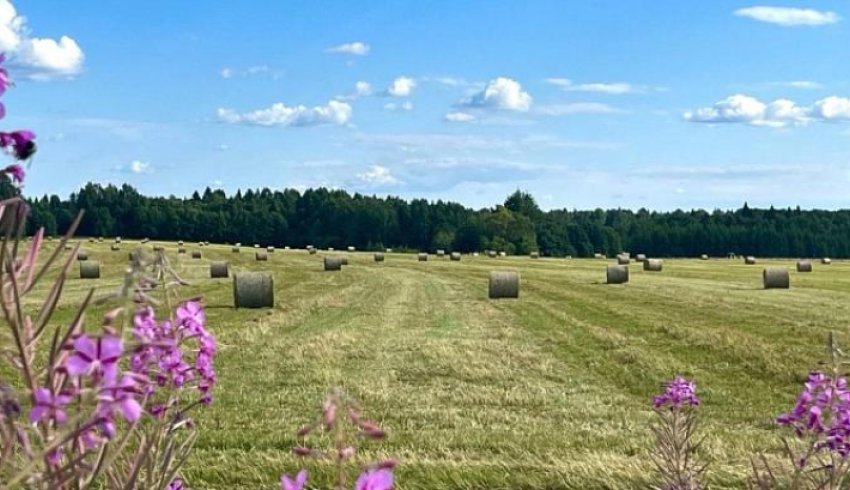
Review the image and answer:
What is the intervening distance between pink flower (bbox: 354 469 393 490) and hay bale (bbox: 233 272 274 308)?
24916 mm

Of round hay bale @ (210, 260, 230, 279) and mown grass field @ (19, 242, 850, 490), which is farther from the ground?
round hay bale @ (210, 260, 230, 279)

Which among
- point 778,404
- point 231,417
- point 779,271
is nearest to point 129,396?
point 231,417

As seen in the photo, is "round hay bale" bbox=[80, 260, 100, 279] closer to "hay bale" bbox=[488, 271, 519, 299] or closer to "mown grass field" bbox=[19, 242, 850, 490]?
"mown grass field" bbox=[19, 242, 850, 490]

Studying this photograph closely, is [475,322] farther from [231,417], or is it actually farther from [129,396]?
[129,396]

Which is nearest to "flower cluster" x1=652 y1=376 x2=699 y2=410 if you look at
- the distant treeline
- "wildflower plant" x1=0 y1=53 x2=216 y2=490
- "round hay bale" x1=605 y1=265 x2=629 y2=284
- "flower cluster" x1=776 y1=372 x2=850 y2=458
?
"flower cluster" x1=776 y1=372 x2=850 y2=458

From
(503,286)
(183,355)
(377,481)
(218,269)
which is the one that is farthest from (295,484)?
(218,269)

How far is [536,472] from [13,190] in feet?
19.1

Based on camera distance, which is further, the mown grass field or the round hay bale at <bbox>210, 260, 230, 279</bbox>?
the round hay bale at <bbox>210, 260, 230, 279</bbox>

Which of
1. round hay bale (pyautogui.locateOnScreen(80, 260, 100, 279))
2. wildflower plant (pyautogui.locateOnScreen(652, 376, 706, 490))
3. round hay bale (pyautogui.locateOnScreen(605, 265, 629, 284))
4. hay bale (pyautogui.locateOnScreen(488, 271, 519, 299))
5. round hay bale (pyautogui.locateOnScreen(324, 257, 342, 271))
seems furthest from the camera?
round hay bale (pyautogui.locateOnScreen(324, 257, 342, 271))

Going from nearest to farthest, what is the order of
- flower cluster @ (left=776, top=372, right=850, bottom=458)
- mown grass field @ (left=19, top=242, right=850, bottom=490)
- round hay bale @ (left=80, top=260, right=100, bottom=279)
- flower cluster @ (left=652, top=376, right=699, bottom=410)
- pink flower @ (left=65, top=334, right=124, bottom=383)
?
pink flower @ (left=65, top=334, right=124, bottom=383) → flower cluster @ (left=776, top=372, right=850, bottom=458) → flower cluster @ (left=652, top=376, right=699, bottom=410) → mown grass field @ (left=19, top=242, right=850, bottom=490) → round hay bale @ (left=80, top=260, right=100, bottom=279)

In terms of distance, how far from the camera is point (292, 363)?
15.0m

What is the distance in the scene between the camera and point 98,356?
3.76ft

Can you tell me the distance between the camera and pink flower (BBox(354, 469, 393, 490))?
1.16 m

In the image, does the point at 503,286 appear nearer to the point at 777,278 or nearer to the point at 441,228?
the point at 777,278
